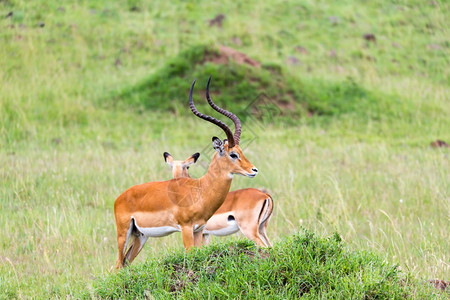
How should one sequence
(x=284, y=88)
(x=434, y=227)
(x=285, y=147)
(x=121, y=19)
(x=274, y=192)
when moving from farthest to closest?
(x=121, y=19), (x=284, y=88), (x=285, y=147), (x=274, y=192), (x=434, y=227)

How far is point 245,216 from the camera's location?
5.61 m

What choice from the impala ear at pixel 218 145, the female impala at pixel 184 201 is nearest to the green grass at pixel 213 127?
the female impala at pixel 184 201

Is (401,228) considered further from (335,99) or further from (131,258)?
(335,99)

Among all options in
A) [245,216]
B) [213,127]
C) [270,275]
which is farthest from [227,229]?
[213,127]

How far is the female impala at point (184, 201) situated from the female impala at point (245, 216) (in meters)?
0.69

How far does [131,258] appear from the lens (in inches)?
205

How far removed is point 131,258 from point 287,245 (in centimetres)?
152

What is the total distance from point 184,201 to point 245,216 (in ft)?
3.27

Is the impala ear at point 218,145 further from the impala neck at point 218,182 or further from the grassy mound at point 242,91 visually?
the grassy mound at point 242,91

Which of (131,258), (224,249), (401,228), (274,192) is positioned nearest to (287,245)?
(224,249)

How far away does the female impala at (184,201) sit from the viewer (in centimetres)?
472

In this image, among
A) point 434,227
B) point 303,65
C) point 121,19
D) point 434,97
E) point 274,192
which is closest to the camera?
point 434,227

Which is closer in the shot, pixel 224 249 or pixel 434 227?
pixel 224 249

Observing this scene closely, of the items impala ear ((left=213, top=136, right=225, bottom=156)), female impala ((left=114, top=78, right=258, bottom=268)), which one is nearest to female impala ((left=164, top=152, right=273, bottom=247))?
female impala ((left=114, top=78, right=258, bottom=268))
